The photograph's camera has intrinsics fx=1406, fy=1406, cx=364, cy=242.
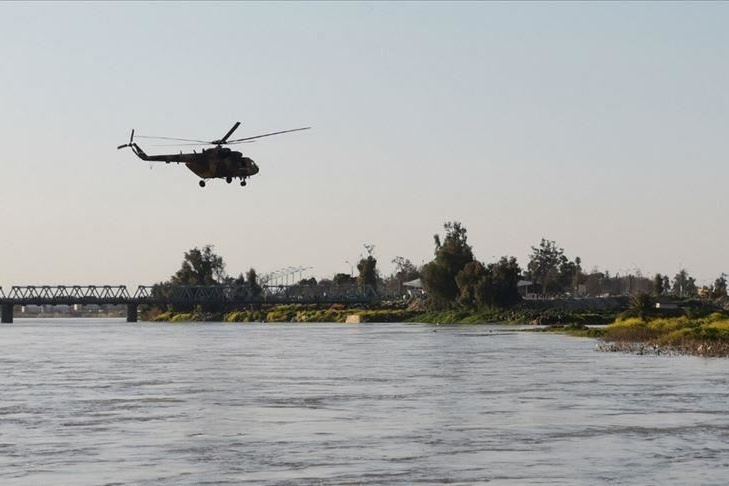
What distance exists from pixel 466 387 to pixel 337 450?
22.7 m

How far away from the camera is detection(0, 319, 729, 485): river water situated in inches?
1277

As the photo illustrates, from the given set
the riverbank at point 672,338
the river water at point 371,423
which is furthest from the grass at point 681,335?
the river water at point 371,423

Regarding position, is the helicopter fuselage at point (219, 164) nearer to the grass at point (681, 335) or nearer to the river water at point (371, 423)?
the river water at point (371, 423)

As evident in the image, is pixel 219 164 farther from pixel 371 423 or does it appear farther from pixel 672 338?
pixel 371 423

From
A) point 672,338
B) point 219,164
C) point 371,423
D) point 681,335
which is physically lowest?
point 371,423

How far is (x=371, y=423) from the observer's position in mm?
43344

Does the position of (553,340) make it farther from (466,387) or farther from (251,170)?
(466,387)

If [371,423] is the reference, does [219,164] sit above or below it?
above

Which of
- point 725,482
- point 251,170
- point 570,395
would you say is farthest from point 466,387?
point 251,170

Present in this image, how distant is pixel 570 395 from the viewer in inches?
2103

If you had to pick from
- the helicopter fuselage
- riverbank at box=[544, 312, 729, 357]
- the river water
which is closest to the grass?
riverbank at box=[544, 312, 729, 357]

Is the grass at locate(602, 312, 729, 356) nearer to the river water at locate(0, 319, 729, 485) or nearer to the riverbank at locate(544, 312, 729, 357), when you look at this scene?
the riverbank at locate(544, 312, 729, 357)

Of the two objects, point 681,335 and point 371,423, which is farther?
point 681,335

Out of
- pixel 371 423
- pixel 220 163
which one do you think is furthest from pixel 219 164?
pixel 371 423
